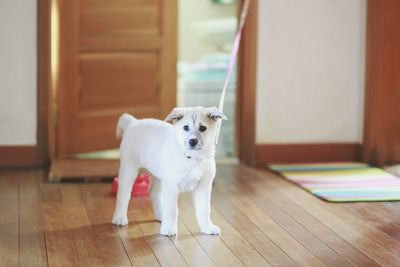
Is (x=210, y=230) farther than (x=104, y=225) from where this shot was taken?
No

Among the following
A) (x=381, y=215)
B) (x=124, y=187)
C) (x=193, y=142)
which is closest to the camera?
(x=193, y=142)

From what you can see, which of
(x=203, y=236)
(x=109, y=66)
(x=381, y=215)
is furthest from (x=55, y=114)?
(x=381, y=215)

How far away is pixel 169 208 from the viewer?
10.5ft

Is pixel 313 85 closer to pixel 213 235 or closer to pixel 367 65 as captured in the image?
pixel 367 65

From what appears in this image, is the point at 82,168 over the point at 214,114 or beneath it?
beneath

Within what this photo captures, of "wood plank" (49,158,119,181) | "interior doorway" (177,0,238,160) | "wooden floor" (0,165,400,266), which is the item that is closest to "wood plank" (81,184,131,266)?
"wooden floor" (0,165,400,266)

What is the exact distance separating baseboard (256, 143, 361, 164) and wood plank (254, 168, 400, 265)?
691 millimetres

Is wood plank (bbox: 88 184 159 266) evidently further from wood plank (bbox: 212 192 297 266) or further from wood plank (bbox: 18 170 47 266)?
wood plank (bbox: 212 192 297 266)

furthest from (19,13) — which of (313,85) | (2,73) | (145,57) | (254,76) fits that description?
(313,85)

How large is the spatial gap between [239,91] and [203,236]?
6.18 feet

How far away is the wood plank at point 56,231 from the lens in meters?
2.89

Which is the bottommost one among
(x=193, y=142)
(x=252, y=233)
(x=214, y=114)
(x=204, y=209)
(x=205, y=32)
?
(x=252, y=233)

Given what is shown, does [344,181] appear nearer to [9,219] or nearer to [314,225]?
[314,225]

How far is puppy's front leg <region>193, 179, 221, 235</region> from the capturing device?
3.22m
